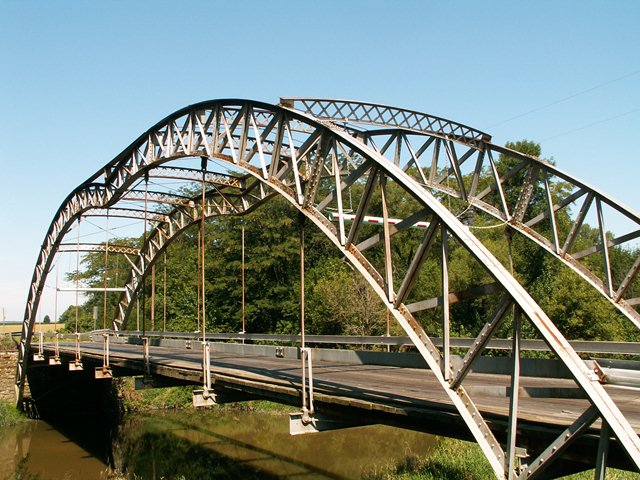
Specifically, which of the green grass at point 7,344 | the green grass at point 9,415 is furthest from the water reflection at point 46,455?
the green grass at point 7,344

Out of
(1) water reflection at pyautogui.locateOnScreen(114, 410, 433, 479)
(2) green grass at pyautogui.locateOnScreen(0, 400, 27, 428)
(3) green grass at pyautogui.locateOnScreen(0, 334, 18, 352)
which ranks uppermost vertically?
(3) green grass at pyautogui.locateOnScreen(0, 334, 18, 352)

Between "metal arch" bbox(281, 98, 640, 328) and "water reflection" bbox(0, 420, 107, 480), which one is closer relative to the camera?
"metal arch" bbox(281, 98, 640, 328)

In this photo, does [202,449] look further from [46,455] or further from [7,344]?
[7,344]

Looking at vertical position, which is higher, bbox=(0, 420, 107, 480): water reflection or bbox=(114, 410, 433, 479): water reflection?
bbox=(114, 410, 433, 479): water reflection

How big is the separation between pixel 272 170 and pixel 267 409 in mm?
21867

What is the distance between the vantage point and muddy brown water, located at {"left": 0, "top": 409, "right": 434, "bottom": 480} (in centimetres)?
2141

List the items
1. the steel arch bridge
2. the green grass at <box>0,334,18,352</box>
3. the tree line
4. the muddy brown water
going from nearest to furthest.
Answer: the steel arch bridge → the muddy brown water → the tree line → the green grass at <box>0,334,18,352</box>

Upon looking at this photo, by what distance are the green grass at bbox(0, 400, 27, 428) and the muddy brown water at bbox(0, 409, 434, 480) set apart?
86 cm

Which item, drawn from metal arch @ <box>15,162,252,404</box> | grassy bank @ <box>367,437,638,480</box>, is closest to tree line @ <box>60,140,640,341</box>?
metal arch @ <box>15,162,252,404</box>

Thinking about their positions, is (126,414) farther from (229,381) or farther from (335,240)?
(335,240)

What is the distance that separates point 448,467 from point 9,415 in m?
24.5

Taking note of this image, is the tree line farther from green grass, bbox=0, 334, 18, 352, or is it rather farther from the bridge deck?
the bridge deck

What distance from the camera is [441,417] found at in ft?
26.6

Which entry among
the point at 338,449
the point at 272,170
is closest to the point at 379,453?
the point at 338,449
